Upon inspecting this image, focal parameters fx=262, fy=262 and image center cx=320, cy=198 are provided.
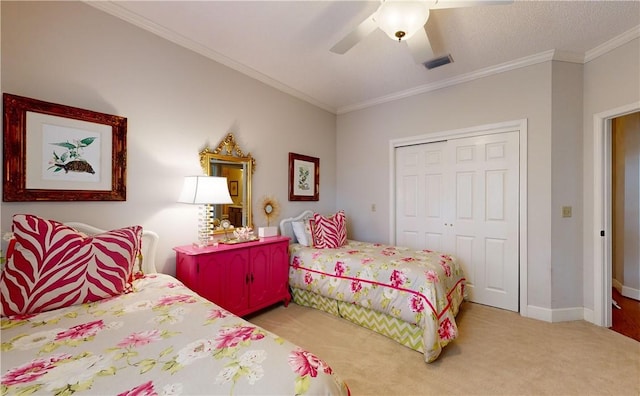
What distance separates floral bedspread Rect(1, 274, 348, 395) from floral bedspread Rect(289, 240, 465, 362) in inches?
50.5

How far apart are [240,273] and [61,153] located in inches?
61.2

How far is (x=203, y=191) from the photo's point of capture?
2.18 meters

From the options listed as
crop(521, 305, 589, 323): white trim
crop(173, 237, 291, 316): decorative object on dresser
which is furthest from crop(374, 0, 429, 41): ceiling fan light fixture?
crop(521, 305, 589, 323): white trim

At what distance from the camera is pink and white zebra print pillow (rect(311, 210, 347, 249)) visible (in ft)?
10.0

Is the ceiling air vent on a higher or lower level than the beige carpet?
higher

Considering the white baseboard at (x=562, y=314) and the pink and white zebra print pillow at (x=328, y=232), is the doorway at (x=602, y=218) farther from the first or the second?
the pink and white zebra print pillow at (x=328, y=232)

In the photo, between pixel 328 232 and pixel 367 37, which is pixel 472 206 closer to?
pixel 328 232

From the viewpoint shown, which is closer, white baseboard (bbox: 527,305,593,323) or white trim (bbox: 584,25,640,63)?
white trim (bbox: 584,25,640,63)

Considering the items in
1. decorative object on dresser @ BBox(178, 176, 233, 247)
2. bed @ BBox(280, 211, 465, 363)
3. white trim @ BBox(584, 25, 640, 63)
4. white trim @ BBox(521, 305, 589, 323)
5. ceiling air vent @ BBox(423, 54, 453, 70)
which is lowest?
white trim @ BBox(521, 305, 589, 323)

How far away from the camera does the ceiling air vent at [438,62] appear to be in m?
2.63

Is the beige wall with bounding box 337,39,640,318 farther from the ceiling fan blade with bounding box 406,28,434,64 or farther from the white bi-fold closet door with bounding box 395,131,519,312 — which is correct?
the ceiling fan blade with bounding box 406,28,434,64

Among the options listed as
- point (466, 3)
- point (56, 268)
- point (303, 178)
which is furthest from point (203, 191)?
point (466, 3)

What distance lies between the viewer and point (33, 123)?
1.63 metres

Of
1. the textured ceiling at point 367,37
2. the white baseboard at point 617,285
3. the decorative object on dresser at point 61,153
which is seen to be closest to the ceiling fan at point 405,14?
the textured ceiling at point 367,37
